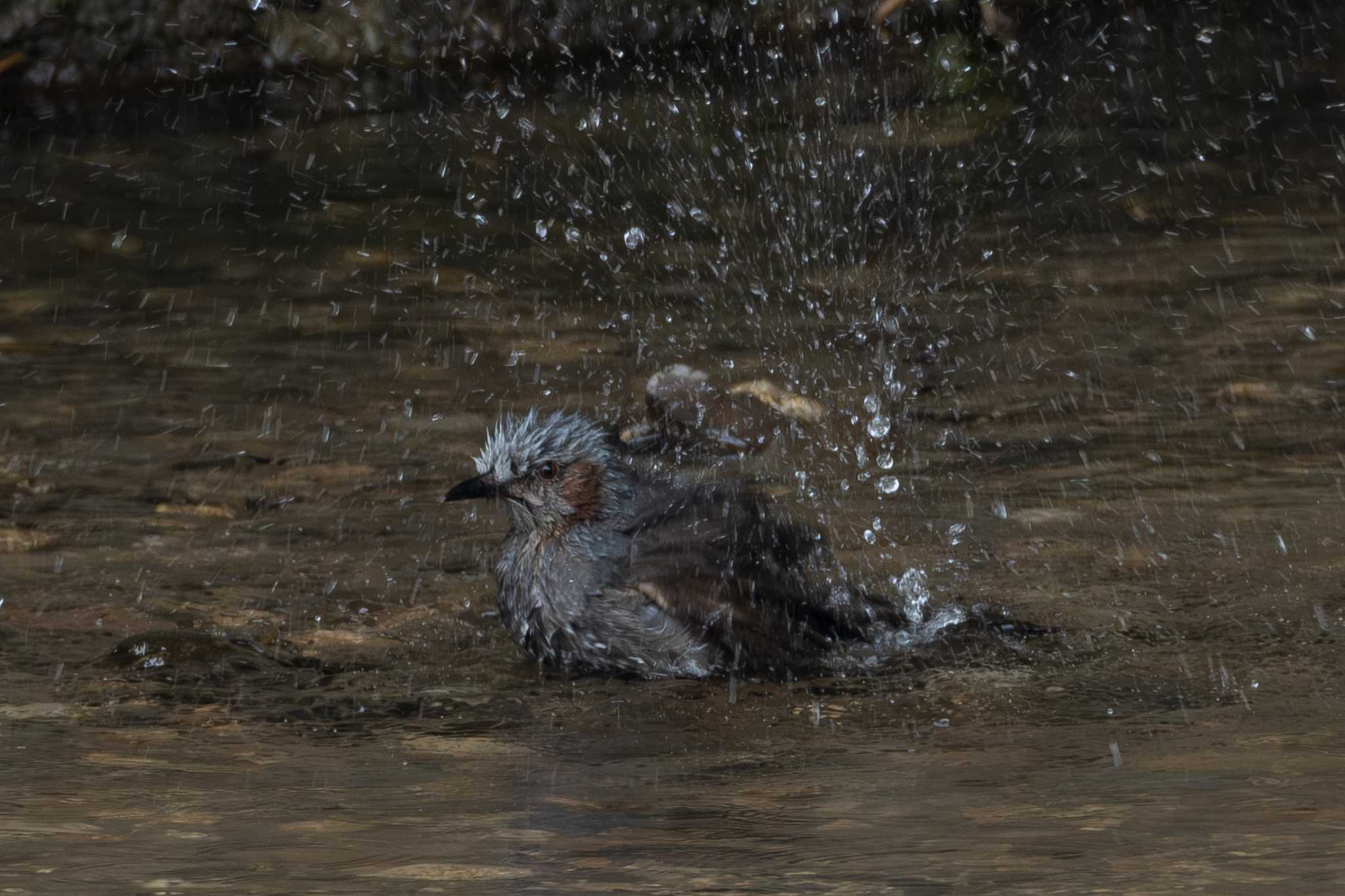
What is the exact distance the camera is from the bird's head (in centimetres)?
557

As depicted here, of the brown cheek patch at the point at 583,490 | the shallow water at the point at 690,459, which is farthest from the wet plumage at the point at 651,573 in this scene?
the shallow water at the point at 690,459

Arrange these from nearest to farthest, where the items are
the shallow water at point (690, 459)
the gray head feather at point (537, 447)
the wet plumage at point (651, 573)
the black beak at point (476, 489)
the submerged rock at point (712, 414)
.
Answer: the shallow water at point (690, 459)
the wet plumage at point (651, 573)
the black beak at point (476, 489)
the gray head feather at point (537, 447)
the submerged rock at point (712, 414)

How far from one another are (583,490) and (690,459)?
1386 mm

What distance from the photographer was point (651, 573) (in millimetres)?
5273

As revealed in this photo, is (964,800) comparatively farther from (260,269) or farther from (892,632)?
A: (260,269)

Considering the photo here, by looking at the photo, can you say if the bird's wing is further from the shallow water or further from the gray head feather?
the gray head feather

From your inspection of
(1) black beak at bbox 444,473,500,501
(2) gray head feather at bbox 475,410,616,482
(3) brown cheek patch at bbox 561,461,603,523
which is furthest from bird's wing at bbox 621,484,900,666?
(1) black beak at bbox 444,473,500,501

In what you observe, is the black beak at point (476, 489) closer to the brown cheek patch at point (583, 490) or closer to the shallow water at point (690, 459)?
the brown cheek patch at point (583, 490)

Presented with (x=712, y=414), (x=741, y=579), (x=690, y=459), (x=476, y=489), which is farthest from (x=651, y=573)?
(x=712, y=414)

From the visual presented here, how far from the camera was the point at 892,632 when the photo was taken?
17.7ft

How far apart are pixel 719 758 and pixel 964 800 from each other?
76cm

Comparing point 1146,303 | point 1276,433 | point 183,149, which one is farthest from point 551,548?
point 183,149

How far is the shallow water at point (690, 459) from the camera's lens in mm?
3572

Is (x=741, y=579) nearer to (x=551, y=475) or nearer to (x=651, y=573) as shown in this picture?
(x=651, y=573)
